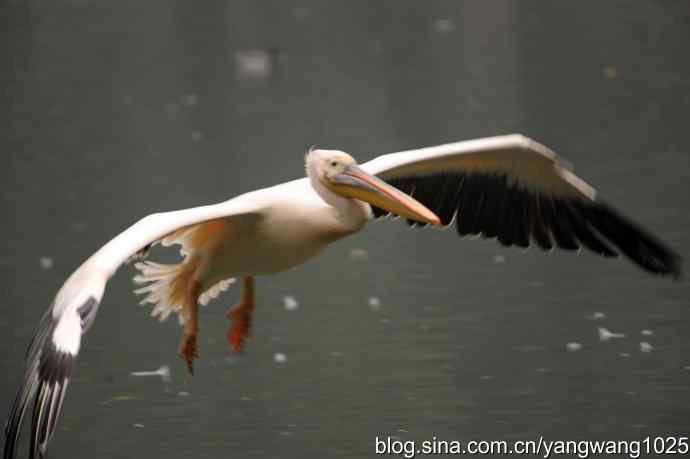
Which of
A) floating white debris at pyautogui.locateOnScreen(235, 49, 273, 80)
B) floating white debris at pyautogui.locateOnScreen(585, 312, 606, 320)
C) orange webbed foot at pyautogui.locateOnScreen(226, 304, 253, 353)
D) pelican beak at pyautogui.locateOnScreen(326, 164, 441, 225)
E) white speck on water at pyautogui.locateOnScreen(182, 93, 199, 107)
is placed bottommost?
orange webbed foot at pyautogui.locateOnScreen(226, 304, 253, 353)

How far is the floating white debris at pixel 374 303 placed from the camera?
8797 millimetres

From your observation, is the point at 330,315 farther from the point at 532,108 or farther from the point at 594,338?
the point at 532,108

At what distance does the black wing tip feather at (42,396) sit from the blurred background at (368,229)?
1432 mm

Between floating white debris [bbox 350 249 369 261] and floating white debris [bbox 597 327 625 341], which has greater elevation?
floating white debris [bbox 350 249 369 261]

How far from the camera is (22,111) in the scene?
54.2ft

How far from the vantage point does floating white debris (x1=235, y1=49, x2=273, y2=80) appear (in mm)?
17875

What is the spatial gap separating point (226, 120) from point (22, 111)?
245 cm

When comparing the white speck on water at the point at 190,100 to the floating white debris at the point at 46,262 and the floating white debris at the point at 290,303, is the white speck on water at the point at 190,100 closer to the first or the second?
the floating white debris at the point at 46,262

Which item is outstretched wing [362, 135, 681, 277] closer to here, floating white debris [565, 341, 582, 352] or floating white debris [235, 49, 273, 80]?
floating white debris [565, 341, 582, 352]

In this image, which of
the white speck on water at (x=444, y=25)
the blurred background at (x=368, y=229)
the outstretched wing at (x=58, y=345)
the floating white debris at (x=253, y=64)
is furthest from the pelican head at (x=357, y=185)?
the white speck on water at (x=444, y=25)

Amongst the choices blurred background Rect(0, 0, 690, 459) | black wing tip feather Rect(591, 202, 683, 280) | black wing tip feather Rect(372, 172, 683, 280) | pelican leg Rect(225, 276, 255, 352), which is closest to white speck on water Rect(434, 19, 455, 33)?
blurred background Rect(0, 0, 690, 459)

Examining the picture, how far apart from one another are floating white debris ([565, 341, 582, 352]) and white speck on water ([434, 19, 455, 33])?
1206 centimetres

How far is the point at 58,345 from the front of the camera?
533cm

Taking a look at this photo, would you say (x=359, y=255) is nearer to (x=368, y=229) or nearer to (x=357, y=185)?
(x=368, y=229)
